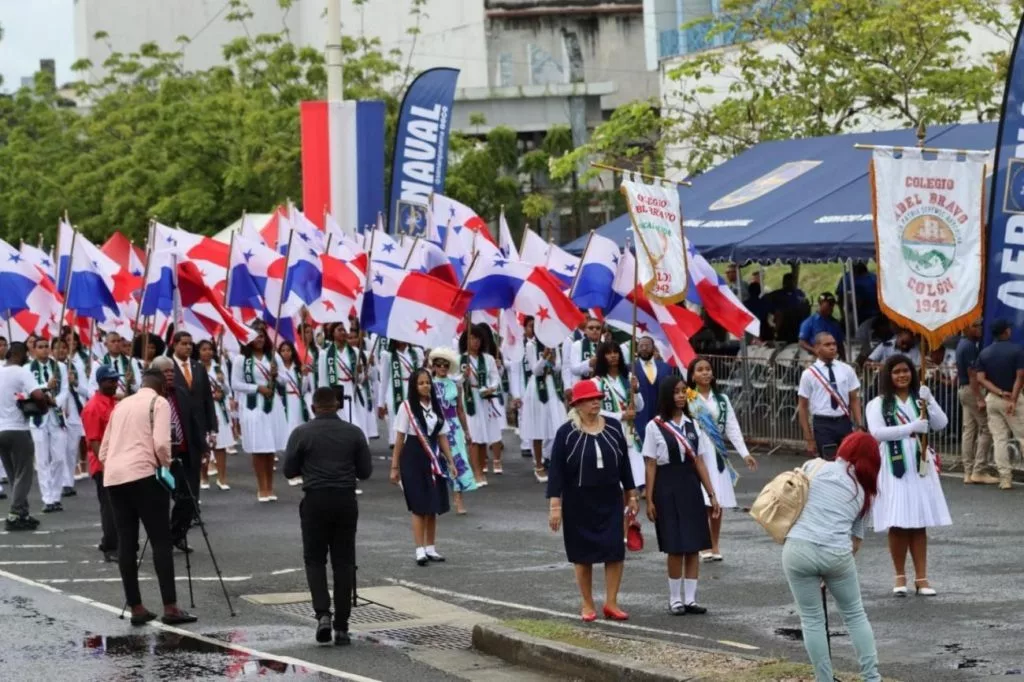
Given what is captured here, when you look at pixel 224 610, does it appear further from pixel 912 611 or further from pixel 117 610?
pixel 912 611

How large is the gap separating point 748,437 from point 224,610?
38.6ft

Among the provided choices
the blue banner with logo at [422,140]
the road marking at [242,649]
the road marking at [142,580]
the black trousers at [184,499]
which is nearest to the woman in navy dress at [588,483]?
the road marking at [242,649]

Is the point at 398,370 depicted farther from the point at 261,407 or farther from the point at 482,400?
the point at 261,407

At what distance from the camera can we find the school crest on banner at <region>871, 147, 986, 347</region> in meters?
14.3

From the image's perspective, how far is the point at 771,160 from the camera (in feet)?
92.2

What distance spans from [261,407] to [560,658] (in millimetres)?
10010

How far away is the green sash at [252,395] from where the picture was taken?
20375 millimetres

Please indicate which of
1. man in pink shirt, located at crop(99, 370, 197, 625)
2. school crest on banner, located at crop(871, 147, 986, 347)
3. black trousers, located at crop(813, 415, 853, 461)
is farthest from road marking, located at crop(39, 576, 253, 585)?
school crest on banner, located at crop(871, 147, 986, 347)

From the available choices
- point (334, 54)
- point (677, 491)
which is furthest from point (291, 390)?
point (334, 54)

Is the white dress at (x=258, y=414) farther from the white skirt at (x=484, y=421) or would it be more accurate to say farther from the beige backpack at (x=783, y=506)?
the beige backpack at (x=783, y=506)

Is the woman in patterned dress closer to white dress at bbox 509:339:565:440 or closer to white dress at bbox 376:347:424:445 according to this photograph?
white dress at bbox 376:347:424:445

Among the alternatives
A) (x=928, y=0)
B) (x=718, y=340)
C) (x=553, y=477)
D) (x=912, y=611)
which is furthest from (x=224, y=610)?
(x=928, y=0)

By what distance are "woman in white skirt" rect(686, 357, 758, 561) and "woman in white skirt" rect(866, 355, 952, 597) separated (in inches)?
47.8

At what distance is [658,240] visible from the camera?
16234 mm
